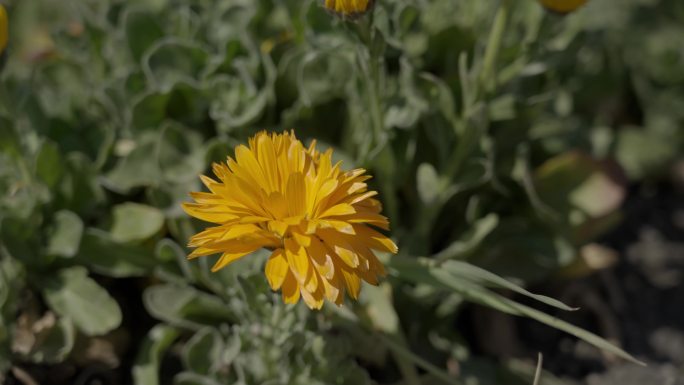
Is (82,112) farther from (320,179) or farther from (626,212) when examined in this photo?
(626,212)

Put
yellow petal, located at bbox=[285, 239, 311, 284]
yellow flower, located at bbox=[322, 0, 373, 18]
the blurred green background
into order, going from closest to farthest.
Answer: yellow petal, located at bbox=[285, 239, 311, 284] → yellow flower, located at bbox=[322, 0, 373, 18] → the blurred green background

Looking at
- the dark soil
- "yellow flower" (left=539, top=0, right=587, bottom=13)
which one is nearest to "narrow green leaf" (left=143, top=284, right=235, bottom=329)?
the dark soil

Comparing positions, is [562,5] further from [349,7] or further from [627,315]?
[627,315]

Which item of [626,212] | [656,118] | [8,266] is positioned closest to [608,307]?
[626,212]

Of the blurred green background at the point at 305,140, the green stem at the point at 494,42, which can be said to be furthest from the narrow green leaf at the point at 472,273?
the green stem at the point at 494,42

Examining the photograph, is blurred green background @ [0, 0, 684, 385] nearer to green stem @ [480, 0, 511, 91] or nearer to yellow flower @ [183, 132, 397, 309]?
green stem @ [480, 0, 511, 91]

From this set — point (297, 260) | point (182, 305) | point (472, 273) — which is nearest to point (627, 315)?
point (472, 273)

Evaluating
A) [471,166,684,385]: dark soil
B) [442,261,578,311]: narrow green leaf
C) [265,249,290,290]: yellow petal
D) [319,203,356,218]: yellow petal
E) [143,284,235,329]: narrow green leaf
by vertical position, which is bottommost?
[471,166,684,385]: dark soil
